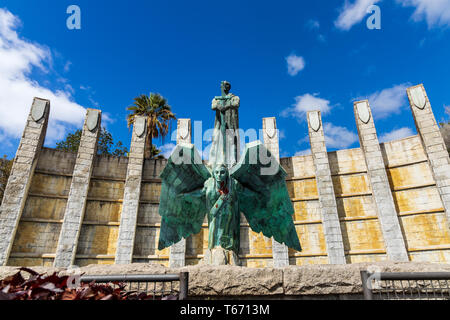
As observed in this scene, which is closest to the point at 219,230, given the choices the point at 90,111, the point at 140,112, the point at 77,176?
the point at 77,176

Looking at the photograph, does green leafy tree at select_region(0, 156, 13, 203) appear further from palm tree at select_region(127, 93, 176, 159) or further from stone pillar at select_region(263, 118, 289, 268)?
stone pillar at select_region(263, 118, 289, 268)

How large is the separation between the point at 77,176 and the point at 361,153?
1347cm

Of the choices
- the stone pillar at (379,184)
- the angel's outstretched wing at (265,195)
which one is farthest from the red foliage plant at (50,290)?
the stone pillar at (379,184)

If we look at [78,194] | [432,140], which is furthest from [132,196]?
[432,140]

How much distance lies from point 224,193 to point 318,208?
8.60 meters

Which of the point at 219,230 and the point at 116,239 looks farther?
the point at 116,239

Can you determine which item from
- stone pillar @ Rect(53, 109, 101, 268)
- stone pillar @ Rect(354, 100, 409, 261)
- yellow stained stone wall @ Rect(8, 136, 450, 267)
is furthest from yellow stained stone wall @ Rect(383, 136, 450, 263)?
stone pillar @ Rect(53, 109, 101, 268)

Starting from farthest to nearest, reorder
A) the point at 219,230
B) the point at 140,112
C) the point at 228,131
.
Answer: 1. the point at 140,112
2. the point at 228,131
3. the point at 219,230

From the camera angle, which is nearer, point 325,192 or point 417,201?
point 417,201

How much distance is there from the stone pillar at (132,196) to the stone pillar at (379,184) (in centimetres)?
1077

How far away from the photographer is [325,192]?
1332 centimetres

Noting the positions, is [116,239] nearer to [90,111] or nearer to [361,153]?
[90,111]

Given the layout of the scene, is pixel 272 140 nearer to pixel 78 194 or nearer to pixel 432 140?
pixel 432 140
